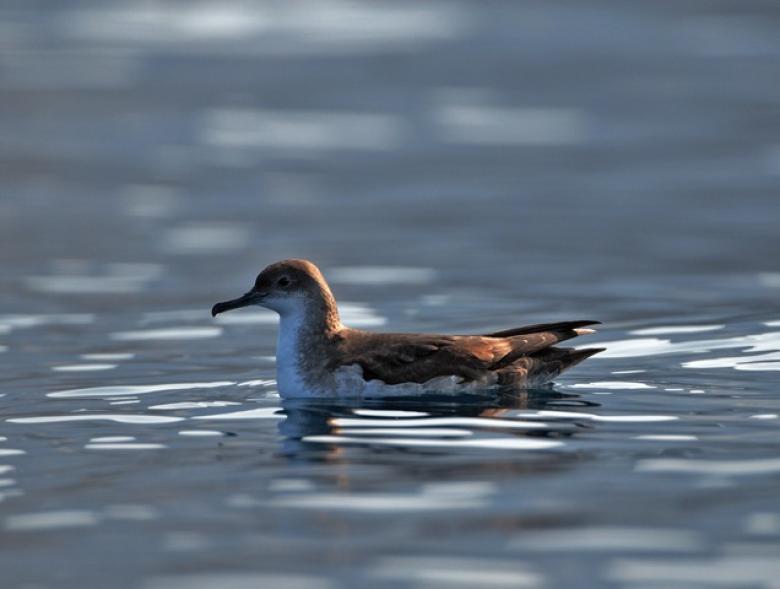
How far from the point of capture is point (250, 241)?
21.5 m

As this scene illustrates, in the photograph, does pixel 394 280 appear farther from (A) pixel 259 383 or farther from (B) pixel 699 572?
(B) pixel 699 572

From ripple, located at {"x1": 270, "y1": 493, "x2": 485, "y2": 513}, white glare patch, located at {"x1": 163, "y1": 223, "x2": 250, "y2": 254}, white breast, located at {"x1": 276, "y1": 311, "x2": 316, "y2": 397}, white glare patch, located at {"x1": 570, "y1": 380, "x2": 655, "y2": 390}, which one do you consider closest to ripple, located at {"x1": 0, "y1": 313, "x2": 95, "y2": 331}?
white glare patch, located at {"x1": 163, "y1": 223, "x2": 250, "y2": 254}

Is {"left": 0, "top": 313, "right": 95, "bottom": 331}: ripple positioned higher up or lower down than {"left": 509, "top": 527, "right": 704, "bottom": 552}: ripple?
higher up

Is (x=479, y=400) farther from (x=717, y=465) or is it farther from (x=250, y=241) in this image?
(x=250, y=241)

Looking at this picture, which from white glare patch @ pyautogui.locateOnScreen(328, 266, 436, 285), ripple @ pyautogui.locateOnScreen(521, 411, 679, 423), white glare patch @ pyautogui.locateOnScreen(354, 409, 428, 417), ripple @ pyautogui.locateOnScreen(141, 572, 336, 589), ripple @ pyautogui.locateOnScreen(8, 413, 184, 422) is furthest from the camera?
white glare patch @ pyautogui.locateOnScreen(328, 266, 436, 285)

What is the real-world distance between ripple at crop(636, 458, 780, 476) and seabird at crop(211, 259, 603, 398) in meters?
2.82

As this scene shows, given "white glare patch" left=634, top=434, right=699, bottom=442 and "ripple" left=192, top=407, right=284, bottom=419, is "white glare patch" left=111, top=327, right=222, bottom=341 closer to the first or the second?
"ripple" left=192, top=407, right=284, bottom=419

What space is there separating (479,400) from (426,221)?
32.5ft

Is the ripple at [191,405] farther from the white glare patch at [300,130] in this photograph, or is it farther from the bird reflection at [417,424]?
the white glare patch at [300,130]

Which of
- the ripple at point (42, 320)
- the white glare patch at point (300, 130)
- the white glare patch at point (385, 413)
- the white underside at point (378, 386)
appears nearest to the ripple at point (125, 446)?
the white glare patch at point (385, 413)

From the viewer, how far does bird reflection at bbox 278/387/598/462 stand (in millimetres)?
11328

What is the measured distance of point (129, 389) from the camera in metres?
13.9

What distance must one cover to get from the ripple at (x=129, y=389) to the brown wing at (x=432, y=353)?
4.24ft

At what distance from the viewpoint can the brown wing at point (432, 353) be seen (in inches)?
515
